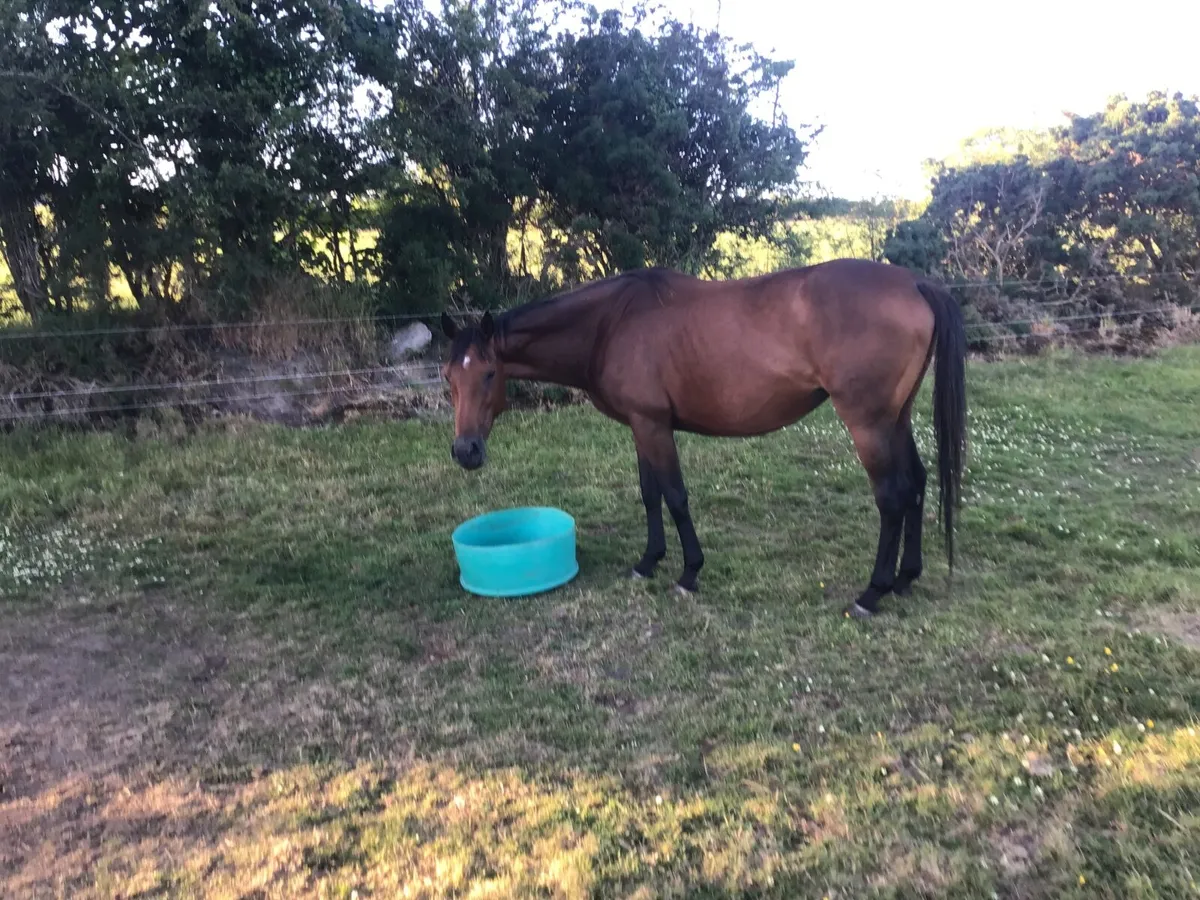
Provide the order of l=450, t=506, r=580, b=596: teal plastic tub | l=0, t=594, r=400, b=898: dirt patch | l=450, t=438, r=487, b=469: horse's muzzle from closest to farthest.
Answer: l=0, t=594, r=400, b=898: dirt patch, l=450, t=438, r=487, b=469: horse's muzzle, l=450, t=506, r=580, b=596: teal plastic tub

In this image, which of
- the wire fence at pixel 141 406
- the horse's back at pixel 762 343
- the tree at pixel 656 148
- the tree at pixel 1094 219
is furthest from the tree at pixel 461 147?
the tree at pixel 1094 219

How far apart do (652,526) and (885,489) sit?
119cm

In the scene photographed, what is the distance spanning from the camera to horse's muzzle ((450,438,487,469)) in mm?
3523

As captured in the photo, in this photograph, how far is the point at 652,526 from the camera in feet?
13.1

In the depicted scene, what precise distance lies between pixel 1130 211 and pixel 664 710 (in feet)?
37.1

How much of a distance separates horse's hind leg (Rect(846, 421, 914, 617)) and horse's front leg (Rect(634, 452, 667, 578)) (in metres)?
1.02

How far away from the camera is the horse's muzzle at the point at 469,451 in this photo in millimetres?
3523

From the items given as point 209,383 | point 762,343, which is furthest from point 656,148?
point 762,343

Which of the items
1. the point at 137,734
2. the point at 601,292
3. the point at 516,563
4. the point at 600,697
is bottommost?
the point at 600,697

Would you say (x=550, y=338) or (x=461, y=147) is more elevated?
(x=461, y=147)

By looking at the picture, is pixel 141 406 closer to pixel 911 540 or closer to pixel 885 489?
pixel 885 489

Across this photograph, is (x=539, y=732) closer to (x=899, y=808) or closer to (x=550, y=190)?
(x=899, y=808)

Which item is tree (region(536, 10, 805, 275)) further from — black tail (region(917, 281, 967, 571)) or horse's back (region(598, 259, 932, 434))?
black tail (region(917, 281, 967, 571))

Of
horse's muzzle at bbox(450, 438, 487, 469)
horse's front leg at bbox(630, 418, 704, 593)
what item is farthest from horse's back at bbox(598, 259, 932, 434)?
horse's muzzle at bbox(450, 438, 487, 469)
